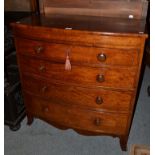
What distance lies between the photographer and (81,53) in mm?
1419

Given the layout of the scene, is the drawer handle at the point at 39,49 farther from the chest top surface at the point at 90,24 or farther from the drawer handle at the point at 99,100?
the drawer handle at the point at 99,100

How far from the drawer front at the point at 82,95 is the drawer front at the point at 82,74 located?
0.06 metres

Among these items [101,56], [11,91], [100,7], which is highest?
[100,7]

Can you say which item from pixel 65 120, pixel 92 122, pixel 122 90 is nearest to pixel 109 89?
pixel 122 90

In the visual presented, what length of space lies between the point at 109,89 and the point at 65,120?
0.52m

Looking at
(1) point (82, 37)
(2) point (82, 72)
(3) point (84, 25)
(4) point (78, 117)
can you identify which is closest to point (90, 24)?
(3) point (84, 25)

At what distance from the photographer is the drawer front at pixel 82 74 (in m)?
1.44

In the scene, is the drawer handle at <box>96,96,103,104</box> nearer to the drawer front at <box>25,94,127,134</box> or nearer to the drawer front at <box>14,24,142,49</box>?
the drawer front at <box>25,94,127,134</box>

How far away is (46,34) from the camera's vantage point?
1.43 m

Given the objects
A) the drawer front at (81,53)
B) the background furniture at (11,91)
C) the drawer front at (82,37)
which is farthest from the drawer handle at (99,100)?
the background furniture at (11,91)

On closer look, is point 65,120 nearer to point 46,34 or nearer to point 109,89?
point 109,89

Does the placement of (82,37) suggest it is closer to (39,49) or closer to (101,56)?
(101,56)

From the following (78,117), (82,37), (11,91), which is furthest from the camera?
(11,91)

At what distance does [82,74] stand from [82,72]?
2 cm
